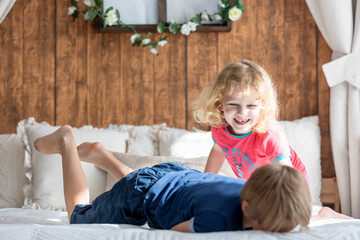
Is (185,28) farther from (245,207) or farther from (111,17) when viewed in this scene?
(245,207)

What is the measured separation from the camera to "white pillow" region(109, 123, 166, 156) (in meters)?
2.67

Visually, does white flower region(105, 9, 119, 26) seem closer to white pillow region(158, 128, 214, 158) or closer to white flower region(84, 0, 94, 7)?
white flower region(84, 0, 94, 7)

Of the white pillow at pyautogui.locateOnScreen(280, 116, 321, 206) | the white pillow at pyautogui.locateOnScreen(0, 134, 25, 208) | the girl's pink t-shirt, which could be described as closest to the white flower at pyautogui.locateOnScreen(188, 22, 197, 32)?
the white pillow at pyautogui.locateOnScreen(280, 116, 321, 206)

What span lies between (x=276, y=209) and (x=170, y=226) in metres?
0.38

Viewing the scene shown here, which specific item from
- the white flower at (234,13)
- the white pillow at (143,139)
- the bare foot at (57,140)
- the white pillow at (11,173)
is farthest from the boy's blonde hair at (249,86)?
the white pillow at (11,173)

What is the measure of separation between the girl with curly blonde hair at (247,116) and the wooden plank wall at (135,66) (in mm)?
941

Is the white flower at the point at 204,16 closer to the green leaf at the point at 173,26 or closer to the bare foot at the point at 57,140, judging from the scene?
the green leaf at the point at 173,26

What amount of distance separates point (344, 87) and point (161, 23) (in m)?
1.18

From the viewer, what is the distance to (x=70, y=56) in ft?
9.66

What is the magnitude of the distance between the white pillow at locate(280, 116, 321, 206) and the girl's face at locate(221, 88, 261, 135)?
0.92 meters

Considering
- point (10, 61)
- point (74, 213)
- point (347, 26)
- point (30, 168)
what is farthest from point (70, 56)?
point (347, 26)

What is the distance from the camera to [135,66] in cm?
295

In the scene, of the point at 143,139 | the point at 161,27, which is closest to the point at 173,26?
the point at 161,27

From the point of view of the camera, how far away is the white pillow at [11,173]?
2.59 metres
